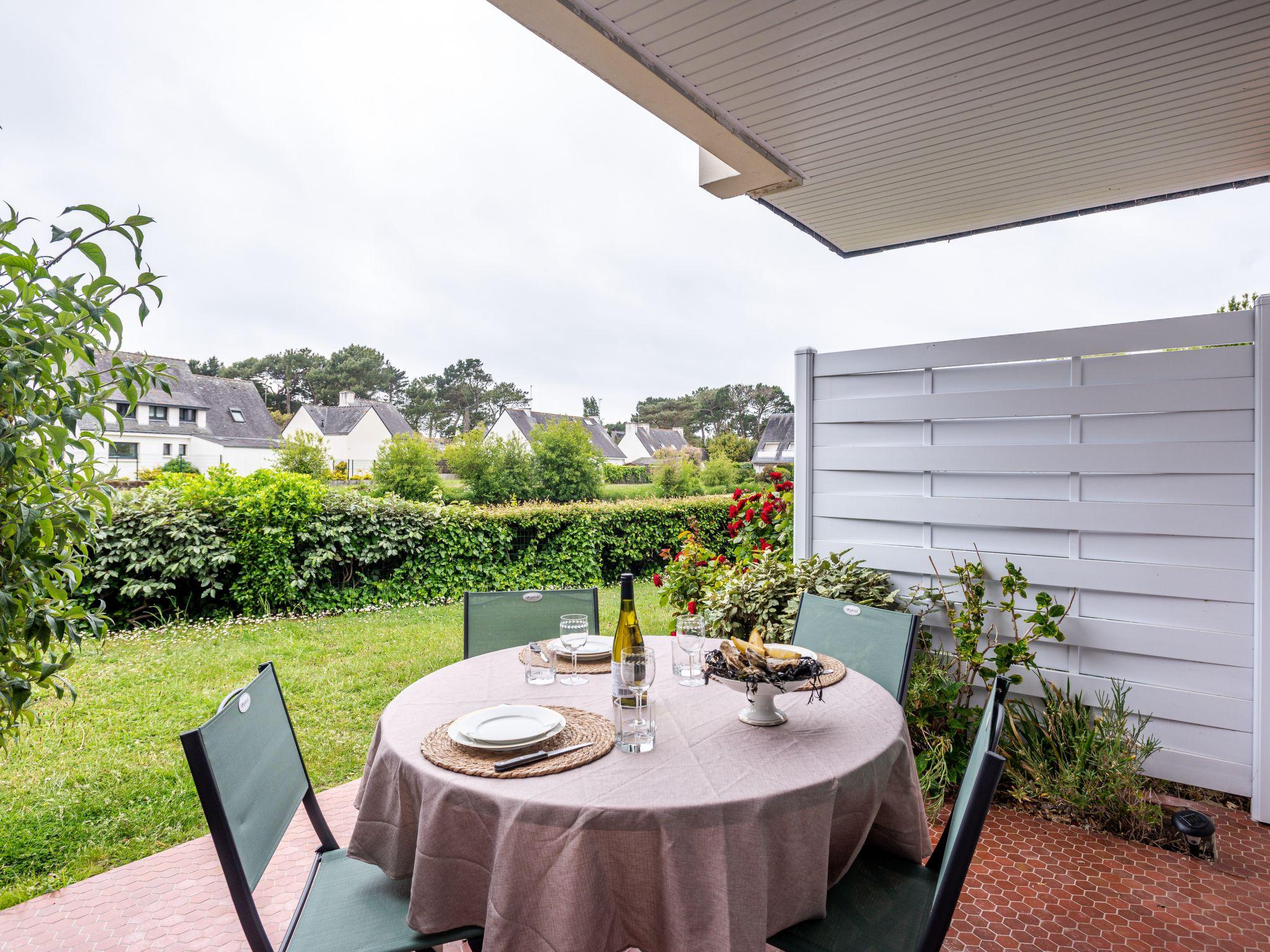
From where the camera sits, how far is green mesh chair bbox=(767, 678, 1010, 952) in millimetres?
1135

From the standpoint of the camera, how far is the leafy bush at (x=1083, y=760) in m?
2.45

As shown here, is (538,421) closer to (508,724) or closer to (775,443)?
(775,443)

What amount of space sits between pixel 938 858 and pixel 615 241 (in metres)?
25.1

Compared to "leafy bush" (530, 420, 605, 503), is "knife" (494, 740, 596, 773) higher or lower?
lower

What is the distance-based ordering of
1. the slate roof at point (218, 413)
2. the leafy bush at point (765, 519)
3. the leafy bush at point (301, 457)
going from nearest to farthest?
1. the leafy bush at point (765, 519)
2. the leafy bush at point (301, 457)
3. the slate roof at point (218, 413)

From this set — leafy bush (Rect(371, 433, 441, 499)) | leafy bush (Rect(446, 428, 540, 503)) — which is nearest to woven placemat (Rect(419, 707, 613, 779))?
leafy bush (Rect(371, 433, 441, 499))

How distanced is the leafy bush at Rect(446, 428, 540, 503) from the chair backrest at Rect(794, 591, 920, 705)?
8.91 m

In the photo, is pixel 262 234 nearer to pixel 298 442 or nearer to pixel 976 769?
pixel 298 442

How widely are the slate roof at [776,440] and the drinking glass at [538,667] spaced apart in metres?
17.5

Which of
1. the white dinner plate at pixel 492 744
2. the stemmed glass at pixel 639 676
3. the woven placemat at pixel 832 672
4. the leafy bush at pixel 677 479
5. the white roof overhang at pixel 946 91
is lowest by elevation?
the white dinner plate at pixel 492 744

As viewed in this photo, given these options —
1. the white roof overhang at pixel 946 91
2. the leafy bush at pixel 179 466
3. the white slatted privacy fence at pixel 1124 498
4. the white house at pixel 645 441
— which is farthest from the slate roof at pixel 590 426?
the white roof overhang at pixel 946 91

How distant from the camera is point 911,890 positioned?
1476mm

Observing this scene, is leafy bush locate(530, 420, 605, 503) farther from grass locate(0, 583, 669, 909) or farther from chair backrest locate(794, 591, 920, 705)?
chair backrest locate(794, 591, 920, 705)

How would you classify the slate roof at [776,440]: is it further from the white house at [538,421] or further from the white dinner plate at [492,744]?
the white dinner plate at [492,744]
